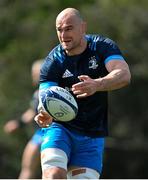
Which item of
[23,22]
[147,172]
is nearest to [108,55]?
[147,172]

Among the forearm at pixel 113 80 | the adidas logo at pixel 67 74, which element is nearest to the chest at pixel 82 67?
the adidas logo at pixel 67 74

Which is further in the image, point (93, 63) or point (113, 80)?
point (93, 63)

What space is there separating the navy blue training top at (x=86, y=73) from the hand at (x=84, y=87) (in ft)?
2.44

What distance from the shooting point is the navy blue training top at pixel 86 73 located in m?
9.66

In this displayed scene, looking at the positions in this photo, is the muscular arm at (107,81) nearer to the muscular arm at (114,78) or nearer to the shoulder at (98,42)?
the muscular arm at (114,78)

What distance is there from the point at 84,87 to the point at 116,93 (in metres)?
12.8

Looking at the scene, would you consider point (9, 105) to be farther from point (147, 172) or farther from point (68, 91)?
point (68, 91)

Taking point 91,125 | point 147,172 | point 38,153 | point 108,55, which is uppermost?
point 108,55

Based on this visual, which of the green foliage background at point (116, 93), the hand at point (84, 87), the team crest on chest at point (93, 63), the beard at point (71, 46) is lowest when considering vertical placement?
the green foliage background at point (116, 93)

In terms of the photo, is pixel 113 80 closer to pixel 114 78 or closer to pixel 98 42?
pixel 114 78

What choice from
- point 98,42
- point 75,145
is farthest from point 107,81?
point 75,145

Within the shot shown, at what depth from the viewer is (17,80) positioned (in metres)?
23.5

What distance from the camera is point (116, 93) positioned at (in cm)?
2153

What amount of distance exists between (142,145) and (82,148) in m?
11.4
